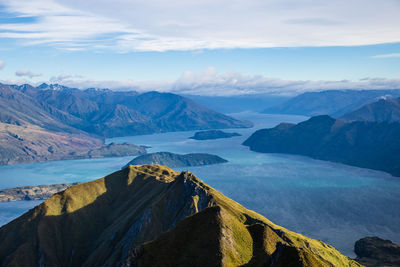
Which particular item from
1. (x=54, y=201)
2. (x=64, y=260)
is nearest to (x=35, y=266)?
(x=64, y=260)

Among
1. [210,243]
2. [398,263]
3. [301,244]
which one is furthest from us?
[398,263]

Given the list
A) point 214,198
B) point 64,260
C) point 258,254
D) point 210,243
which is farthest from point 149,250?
point 64,260

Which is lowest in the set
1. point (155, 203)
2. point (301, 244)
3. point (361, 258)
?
point (361, 258)

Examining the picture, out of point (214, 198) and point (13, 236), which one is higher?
point (214, 198)

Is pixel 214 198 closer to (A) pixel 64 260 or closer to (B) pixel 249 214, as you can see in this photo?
(B) pixel 249 214

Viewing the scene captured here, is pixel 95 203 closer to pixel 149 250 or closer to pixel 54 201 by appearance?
pixel 54 201

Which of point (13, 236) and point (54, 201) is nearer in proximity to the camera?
point (13, 236)

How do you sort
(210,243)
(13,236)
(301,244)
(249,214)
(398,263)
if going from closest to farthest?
(210,243) → (301,244) → (249,214) → (13,236) → (398,263)
